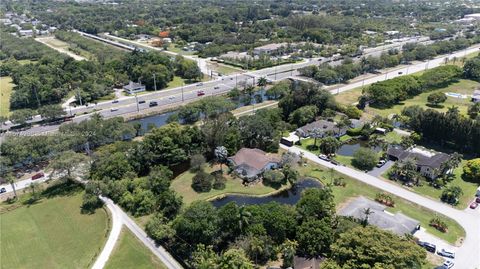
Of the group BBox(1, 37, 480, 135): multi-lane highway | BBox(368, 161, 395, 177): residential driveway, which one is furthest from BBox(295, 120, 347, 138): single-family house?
BBox(1, 37, 480, 135): multi-lane highway

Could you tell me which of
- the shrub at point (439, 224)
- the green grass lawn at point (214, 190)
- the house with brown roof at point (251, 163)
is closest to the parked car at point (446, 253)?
the shrub at point (439, 224)

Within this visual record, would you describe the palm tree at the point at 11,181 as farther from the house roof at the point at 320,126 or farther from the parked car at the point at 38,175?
the house roof at the point at 320,126

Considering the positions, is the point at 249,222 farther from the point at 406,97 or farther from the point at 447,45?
the point at 447,45

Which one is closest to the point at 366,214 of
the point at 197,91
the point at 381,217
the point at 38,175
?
the point at 381,217

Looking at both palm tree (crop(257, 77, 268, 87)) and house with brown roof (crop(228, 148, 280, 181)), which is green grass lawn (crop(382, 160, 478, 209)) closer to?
house with brown roof (crop(228, 148, 280, 181))

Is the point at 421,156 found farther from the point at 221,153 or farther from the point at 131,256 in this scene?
the point at 131,256

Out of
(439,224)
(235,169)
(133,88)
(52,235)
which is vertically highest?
(133,88)
